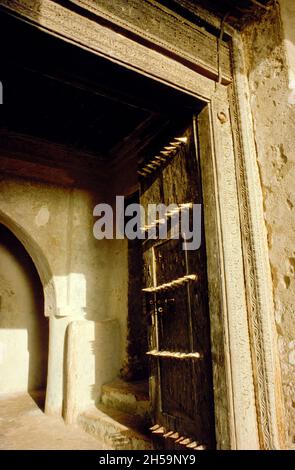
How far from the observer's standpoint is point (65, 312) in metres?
4.04

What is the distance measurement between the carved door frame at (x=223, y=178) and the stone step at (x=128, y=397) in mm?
1399

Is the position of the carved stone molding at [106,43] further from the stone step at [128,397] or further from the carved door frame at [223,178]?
the stone step at [128,397]

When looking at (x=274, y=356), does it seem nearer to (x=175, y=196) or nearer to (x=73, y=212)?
(x=175, y=196)

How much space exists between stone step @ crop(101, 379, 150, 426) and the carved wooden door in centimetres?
77

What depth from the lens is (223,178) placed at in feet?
6.38

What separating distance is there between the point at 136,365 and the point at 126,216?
6.31 feet

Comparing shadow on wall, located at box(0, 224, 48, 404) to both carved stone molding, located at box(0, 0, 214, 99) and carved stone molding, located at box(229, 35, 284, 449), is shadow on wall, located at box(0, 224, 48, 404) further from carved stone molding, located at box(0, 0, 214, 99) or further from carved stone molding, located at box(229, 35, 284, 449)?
carved stone molding, located at box(229, 35, 284, 449)

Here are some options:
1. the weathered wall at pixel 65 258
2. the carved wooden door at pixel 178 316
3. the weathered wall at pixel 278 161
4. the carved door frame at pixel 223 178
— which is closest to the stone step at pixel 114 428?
the carved wooden door at pixel 178 316

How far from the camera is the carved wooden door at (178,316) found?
186cm

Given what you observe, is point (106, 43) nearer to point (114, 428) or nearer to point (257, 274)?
point (257, 274)

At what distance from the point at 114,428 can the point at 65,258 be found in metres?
2.08

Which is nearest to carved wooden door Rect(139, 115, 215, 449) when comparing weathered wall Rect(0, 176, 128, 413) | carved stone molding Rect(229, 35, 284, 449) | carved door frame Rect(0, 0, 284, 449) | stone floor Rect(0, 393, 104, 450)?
carved door frame Rect(0, 0, 284, 449)

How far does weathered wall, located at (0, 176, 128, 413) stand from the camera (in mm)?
4004

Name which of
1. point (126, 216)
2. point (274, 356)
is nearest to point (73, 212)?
point (126, 216)
